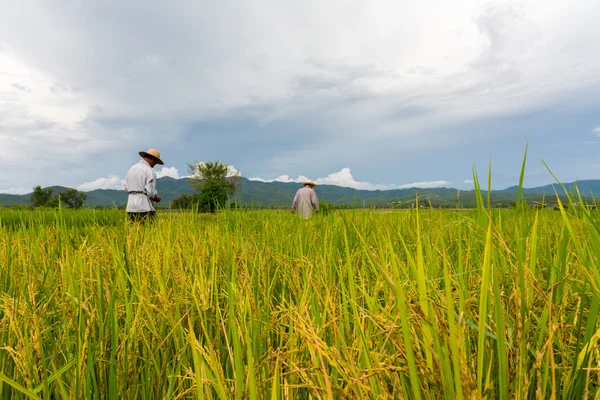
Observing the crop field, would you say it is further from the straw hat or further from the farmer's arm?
the straw hat

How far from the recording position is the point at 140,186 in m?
6.95

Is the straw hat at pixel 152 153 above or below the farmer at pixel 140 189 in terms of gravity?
above

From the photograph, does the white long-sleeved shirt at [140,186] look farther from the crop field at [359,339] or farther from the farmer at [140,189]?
the crop field at [359,339]

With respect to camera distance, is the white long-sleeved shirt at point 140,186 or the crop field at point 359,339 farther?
the white long-sleeved shirt at point 140,186

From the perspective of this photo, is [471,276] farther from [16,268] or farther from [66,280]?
[16,268]

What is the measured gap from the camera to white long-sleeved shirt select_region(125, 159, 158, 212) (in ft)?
22.8

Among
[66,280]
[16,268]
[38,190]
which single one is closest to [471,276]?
[66,280]

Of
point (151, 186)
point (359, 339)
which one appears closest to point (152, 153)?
point (151, 186)

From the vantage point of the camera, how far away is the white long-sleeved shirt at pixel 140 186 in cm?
695

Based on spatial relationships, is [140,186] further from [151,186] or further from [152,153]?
[152,153]

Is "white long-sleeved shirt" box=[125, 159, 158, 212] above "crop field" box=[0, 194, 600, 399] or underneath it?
above

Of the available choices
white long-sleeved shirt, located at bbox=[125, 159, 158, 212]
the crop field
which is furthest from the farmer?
the crop field

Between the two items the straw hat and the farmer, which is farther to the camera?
the straw hat

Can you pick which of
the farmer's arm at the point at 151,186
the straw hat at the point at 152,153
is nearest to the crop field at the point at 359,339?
the farmer's arm at the point at 151,186
